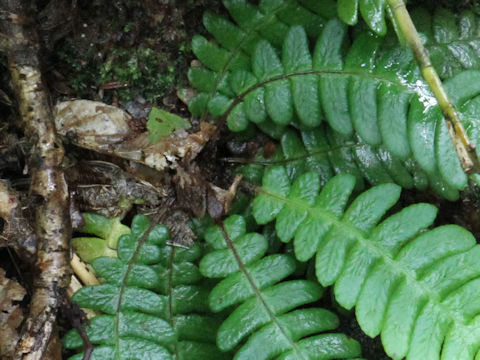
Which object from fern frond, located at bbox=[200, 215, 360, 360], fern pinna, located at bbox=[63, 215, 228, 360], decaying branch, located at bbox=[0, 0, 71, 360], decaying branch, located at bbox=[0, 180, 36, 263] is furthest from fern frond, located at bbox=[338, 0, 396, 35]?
decaying branch, located at bbox=[0, 180, 36, 263]

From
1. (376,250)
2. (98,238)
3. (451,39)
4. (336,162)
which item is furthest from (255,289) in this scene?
(451,39)

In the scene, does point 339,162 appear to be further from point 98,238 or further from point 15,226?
point 15,226

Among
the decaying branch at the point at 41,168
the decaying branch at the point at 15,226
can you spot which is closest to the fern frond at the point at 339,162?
the decaying branch at the point at 41,168

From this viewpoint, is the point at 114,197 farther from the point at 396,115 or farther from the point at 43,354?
the point at 396,115

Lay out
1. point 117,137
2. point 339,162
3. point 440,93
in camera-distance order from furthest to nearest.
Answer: point 117,137
point 339,162
point 440,93

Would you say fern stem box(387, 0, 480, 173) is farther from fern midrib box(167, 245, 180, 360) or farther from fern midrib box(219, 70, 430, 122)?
fern midrib box(167, 245, 180, 360)

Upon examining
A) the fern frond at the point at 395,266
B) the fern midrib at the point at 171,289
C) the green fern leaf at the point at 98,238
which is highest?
the green fern leaf at the point at 98,238

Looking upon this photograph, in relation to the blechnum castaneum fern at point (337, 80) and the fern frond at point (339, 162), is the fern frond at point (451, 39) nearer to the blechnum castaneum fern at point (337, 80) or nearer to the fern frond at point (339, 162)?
the blechnum castaneum fern at point (337, 80)
